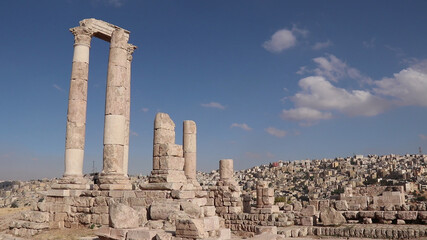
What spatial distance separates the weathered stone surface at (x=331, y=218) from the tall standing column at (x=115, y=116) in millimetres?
8187

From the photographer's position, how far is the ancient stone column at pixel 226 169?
75.9 feet

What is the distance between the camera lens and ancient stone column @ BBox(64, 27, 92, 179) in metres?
17.1

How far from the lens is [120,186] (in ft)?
50.4

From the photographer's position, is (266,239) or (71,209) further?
(71,209)

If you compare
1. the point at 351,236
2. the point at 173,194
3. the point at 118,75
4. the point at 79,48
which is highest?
the point at 79,48

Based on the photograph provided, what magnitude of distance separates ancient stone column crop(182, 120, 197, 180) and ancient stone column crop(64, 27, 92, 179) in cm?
627

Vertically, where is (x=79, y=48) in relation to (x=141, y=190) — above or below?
above

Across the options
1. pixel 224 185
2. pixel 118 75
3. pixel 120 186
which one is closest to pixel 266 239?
pixel 120 186

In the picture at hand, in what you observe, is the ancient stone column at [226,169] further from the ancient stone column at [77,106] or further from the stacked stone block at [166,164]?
the ancient stone column at [77,106]

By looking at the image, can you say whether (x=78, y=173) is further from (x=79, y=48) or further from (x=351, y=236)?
(x=351, y=236)

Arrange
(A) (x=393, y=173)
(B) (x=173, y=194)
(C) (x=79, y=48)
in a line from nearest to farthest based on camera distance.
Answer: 1. (B) (x=173, y=194)
2. (C) (x=79, y=48)
3. (A) (x=393, y=173)

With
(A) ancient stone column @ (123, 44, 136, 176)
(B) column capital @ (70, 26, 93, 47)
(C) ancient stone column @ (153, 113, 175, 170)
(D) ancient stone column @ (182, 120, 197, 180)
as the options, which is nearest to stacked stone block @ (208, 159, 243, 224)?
(D) ancient stone column @ (182, 120, 197, 180)

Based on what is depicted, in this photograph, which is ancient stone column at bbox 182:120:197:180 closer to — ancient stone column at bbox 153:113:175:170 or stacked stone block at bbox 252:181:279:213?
stacked stone block at bbox 252:181:279:213

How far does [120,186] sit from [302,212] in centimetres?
916
